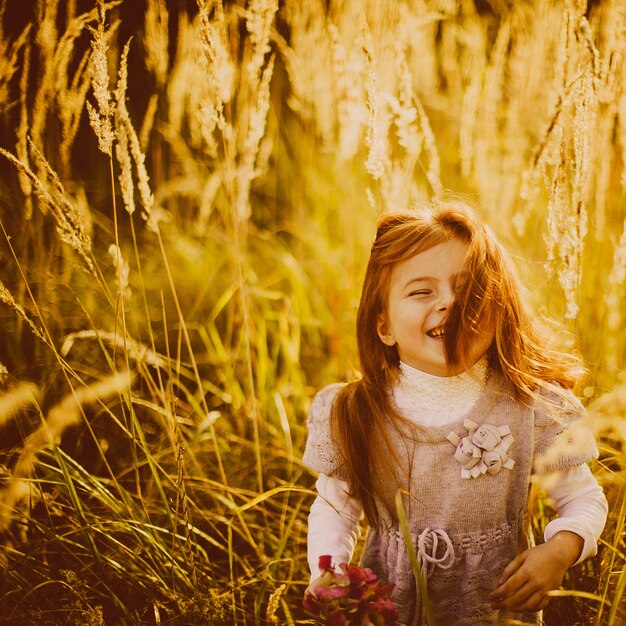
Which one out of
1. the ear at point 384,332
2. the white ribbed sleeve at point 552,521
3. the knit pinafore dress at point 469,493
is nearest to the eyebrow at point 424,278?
the ear at point 384,332

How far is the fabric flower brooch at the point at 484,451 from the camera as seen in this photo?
1122 millimetres

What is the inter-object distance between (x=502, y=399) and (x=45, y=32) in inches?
53.6

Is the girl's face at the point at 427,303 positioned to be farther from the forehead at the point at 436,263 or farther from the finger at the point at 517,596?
the finger at the point at 517,596

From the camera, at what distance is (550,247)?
1.22 metres

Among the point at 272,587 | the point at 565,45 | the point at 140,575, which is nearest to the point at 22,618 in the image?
the point at 140,575

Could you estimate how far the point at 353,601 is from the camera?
0.88 m

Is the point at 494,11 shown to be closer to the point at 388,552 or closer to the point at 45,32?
the point at 45,32

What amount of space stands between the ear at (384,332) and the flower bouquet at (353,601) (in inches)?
19.2

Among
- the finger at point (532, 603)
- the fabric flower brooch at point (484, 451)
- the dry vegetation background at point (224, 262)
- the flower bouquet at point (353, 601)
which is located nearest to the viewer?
the flower bouquet at point (353, 601)

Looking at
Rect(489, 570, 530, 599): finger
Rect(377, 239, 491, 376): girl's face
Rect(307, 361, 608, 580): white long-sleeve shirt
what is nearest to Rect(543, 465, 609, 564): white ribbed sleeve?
Rect(307, 361, 608, 580): white long-sleeve shirt

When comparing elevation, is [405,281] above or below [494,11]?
below

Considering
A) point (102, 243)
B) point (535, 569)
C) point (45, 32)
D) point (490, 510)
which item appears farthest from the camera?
point (102, 243)

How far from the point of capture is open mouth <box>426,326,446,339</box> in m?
1.13

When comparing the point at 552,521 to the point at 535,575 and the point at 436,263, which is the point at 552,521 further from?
the point at 436,263
